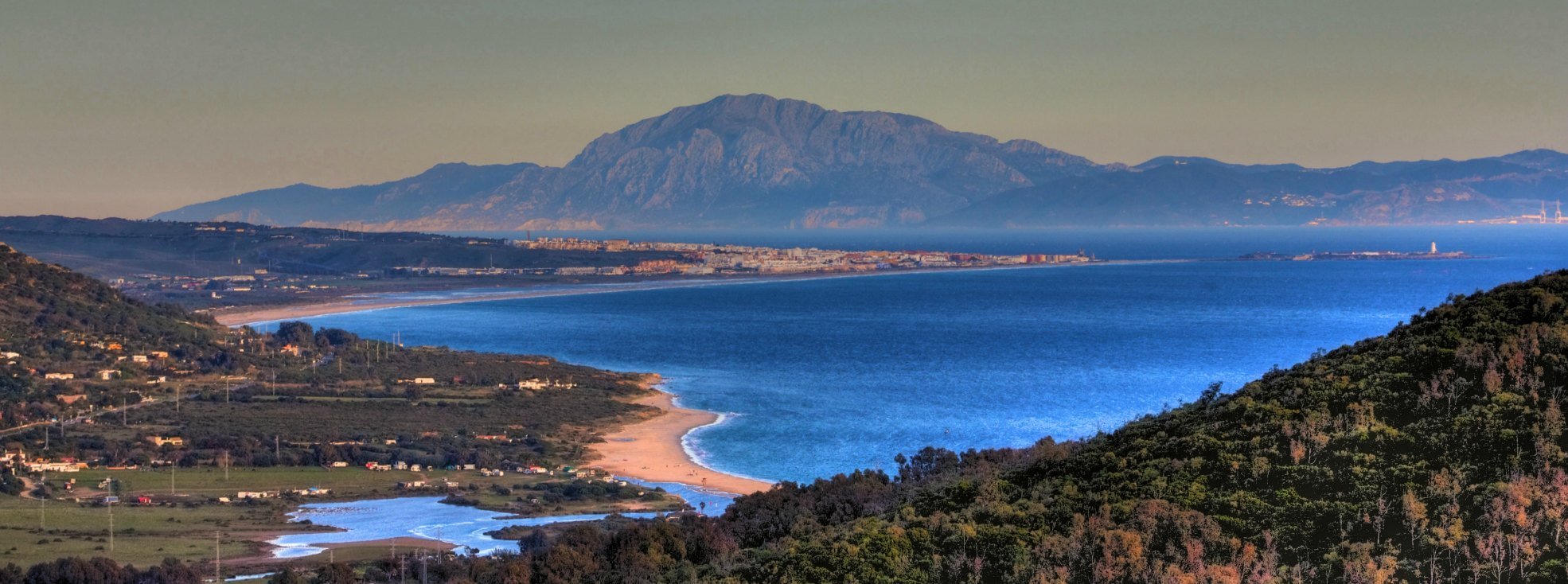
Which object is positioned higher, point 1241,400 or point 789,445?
point 1241,400

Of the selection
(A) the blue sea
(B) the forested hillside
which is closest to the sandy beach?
(A) the blue sea

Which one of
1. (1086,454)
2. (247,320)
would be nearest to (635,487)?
Answer: (1086,454)

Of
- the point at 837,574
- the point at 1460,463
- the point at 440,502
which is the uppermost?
the point at 1460,463

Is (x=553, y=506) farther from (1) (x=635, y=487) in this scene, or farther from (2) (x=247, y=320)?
(2) (x=247, y=320)

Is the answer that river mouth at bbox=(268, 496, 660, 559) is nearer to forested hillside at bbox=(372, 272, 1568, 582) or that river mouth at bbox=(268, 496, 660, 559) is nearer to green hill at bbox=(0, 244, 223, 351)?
forested hillside at bbox=(372, 272, 1568, 582)

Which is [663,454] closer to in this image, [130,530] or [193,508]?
[193,508]

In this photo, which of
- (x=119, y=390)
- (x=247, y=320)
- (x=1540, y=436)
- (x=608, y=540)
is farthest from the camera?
(x=247, y=320)

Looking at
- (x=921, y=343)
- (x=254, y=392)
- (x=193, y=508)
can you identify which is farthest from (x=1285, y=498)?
(x=921, y=343)

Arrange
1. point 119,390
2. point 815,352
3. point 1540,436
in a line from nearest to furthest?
1. point 1540,436
2. point 119,390
3. point 815,352
